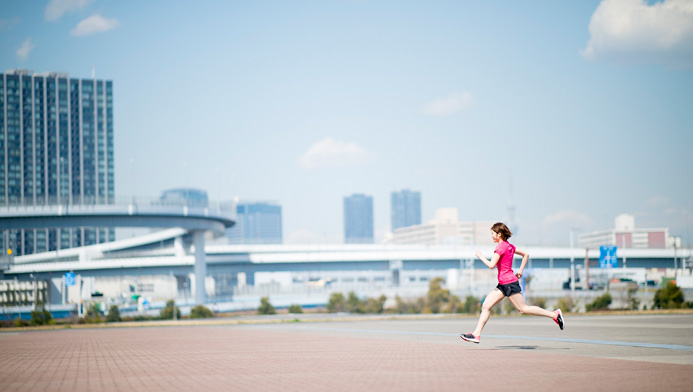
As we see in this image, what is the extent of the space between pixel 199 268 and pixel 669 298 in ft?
160

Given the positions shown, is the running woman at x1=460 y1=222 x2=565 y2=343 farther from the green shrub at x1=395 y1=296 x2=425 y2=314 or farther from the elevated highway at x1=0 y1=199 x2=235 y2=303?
the elevated highway at x1=0 y1=199 x2=235 y2=303

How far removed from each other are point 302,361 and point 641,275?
5174 inches

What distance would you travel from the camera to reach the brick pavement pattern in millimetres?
8031

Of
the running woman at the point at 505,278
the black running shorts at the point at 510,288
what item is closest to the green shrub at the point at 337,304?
the running woman at the point at 505,278

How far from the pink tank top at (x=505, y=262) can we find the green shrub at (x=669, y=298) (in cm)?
2809

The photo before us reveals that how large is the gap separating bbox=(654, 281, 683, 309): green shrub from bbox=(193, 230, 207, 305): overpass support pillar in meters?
44.9

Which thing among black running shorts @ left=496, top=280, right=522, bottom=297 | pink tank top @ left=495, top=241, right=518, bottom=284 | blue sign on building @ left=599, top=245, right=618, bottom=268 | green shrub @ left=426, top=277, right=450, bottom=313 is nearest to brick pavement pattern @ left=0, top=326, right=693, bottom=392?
black running shorts @ left=496, top=280, right=522, bottom=297

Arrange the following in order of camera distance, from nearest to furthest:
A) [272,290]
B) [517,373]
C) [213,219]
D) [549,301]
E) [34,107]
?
[517,373]
[549,301]
[213,219]
[272,290]
[34,107]

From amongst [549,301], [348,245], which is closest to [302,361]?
[549,301]

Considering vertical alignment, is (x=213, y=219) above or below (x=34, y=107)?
below

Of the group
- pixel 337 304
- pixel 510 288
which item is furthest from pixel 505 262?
pixel 337 304

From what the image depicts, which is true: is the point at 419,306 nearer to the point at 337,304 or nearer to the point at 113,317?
the point at 337,304

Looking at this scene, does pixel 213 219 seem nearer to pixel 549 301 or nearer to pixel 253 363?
pixel 549 301

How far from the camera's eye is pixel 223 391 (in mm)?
7863
